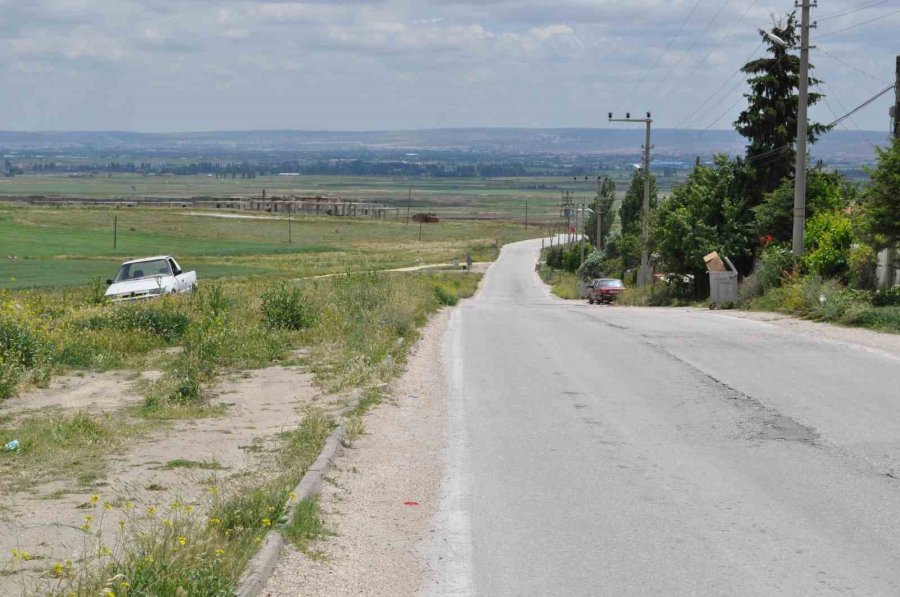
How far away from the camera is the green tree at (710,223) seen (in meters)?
41.2

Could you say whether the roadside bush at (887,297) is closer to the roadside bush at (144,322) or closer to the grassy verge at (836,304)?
the grassy verge at (836,304)

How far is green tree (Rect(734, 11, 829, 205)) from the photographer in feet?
136

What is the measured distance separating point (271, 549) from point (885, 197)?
19542 mm

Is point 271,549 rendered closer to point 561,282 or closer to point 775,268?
point 775,268

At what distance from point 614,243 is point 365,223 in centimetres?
8290

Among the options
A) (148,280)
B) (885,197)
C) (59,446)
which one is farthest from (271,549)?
(148,280)

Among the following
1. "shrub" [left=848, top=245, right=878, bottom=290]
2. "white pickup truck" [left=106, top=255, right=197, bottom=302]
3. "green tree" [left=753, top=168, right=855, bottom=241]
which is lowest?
"white pickup truck" [left=106, top=255, right=197, bottom=302]

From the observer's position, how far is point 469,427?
1219 cm

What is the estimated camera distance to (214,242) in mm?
99812

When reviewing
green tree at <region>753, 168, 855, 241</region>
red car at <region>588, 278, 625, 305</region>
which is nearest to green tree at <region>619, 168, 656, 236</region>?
red car at <region>588, 278, 625, 305</region>

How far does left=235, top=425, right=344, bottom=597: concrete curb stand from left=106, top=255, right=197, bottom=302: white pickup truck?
18650 millimetres

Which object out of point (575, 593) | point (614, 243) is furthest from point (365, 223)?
point (575, 593)

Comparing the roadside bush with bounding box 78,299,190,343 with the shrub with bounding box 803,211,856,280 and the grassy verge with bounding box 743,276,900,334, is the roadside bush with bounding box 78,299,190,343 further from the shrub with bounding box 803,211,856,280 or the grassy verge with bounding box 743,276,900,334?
the shrub with bounding box 803,211,856,280

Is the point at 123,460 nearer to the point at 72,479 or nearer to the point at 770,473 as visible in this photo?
the point at 72,479
